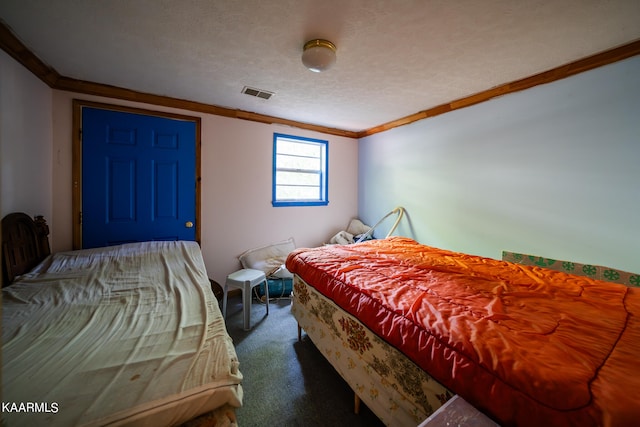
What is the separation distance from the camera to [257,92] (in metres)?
2.38

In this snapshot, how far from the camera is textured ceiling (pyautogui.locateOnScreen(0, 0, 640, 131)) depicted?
1324mm

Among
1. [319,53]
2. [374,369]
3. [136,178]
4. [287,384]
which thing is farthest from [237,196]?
[374,369]

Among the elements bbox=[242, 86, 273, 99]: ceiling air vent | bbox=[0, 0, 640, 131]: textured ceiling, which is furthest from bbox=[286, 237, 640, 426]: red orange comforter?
bbox=[242, 86, 273, 99]: ceiling air vent

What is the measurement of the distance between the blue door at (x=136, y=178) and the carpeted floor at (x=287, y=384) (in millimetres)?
1337

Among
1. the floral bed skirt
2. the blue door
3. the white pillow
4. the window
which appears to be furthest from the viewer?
the window

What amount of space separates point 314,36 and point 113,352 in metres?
1.95

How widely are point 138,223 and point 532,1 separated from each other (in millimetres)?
3480

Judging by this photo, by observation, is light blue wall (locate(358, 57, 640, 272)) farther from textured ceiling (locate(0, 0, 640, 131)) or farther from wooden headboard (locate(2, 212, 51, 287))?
wooden headboard (locate(2, 212, 51, 287))

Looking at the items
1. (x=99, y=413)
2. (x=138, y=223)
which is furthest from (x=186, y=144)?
(x=99, y=413)

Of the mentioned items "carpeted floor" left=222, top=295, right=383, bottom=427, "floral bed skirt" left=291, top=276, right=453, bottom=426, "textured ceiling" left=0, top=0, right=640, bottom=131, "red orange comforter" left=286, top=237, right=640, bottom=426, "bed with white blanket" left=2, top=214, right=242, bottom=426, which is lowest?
"carpeted floor" left=222, top=295, right=383, bottom=427

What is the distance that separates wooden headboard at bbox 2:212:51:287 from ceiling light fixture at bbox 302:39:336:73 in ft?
7.48

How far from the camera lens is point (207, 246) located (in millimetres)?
2801

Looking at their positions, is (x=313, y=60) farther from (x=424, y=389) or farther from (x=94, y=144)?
(x=94, y=144)

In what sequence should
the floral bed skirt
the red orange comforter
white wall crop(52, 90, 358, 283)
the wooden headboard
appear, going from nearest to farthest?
the red orange comforter < the floral bed skirt < the wooden headboard < white wall crop(52, 90, 358, 283)
